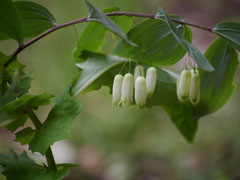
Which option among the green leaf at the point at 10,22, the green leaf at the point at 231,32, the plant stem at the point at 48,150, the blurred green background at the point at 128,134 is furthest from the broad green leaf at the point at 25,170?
the blurred green background at the point at 128,134

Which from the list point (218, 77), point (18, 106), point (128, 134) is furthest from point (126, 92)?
point (128, 134)

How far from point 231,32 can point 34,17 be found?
1.55 ft

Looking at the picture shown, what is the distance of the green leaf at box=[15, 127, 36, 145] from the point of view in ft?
2.24

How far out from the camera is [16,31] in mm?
687

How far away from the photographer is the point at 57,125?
25.4 inches

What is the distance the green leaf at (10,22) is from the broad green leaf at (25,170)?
0.26m

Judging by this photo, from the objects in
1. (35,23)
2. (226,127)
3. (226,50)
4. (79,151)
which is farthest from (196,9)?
(35,23)

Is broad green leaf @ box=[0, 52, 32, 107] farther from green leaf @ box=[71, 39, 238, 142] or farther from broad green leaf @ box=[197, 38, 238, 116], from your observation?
broad green leaf @ box=[197, 38, 238, 116]

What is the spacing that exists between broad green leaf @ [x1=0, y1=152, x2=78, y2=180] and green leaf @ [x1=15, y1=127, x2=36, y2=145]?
0.13 ft

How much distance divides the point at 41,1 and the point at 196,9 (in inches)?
62.0

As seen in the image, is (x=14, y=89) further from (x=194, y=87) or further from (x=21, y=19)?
(x=194, y=87)

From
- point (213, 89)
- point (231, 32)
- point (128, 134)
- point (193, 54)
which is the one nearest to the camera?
point (193, 54)

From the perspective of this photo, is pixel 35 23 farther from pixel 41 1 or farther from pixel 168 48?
pixel 41 1

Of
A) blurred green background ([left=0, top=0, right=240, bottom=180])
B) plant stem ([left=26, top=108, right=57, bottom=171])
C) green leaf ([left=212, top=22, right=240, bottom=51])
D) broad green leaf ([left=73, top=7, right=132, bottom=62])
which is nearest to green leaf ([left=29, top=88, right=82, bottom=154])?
plant stem ([left=26, top=108, right=57, bottom=171])
